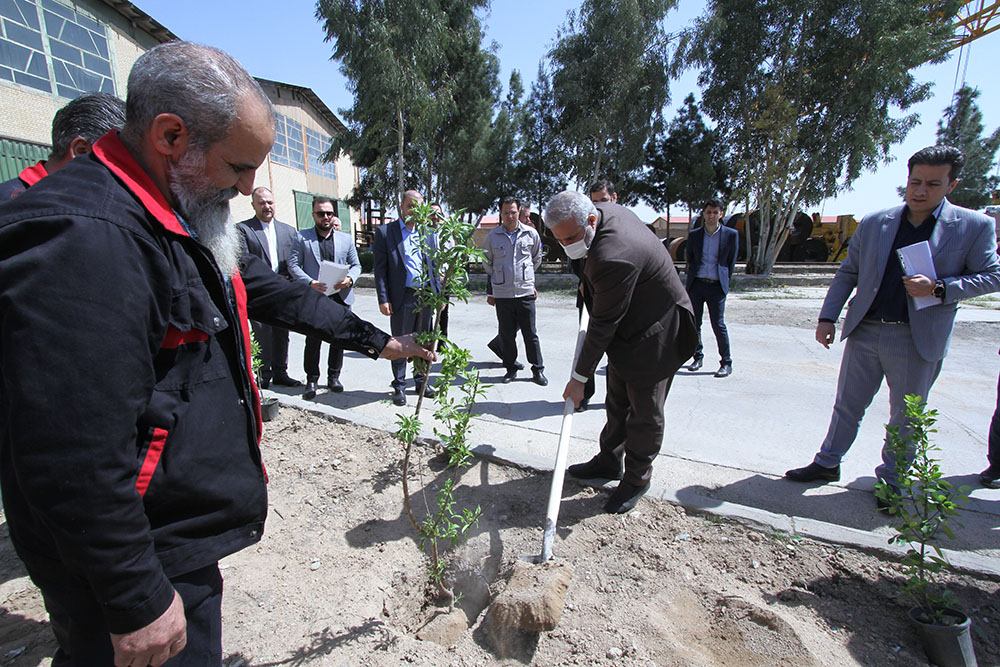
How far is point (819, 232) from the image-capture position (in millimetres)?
20391

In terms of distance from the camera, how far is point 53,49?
1303 cm

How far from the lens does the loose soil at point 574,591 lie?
2.05 metres

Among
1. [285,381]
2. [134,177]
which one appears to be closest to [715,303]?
[285,381]

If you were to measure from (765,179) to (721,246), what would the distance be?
11.0 metres

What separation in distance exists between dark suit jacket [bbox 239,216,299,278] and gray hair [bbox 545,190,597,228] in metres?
2.99

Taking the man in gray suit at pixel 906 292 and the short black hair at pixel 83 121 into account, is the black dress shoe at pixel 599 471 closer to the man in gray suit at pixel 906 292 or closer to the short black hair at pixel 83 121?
the man in gray suit at pixel 906 292

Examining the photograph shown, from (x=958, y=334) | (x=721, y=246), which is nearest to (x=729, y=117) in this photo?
(x=958, y=334)

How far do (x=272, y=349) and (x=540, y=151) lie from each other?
50.6 feet

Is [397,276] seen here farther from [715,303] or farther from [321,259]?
[715,303]

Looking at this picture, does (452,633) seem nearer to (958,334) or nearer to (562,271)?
(958,334)

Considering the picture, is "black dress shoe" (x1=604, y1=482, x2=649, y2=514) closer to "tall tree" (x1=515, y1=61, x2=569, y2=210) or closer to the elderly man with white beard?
the elderly man with white beard

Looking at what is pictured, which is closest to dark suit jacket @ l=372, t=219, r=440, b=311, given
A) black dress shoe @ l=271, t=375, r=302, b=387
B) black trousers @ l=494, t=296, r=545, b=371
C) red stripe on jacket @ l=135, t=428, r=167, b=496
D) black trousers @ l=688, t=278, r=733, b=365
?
black trousers @ l=494, t=296, r=545, b=371

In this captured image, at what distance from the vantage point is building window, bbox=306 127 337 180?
82.3ft

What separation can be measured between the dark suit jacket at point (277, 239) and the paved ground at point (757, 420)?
4.50 feet
